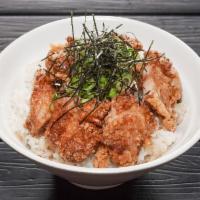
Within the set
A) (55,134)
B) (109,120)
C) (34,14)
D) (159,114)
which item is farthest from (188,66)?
(34,14)

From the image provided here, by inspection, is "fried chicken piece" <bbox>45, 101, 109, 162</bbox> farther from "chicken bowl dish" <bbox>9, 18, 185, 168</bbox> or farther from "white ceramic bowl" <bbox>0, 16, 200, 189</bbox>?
"white ceramic bowl" <bbox>0, 16, 200, 189</bbox>

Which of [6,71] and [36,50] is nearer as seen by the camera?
[6,71]

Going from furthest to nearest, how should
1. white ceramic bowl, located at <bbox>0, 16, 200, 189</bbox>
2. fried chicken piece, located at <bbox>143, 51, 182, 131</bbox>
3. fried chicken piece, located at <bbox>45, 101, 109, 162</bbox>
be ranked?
fried chicken piece, located at <bbox>143, 51, 182, 131</bbox> < fried chicken piece, located at <bbox>45, 101, 109, 162</bbox> < white ceramic bowl, located at <bbox>0, 16, 200, 189</bbox>

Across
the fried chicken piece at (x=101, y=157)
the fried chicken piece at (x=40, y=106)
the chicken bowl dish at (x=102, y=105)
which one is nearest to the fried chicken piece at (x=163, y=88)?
the chicken bowl dish at (x=102, y=105)

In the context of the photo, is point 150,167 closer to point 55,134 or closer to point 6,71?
point 55,134

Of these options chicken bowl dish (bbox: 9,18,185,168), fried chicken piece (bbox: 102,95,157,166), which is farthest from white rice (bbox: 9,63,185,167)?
fried chicken piece (bbox: 102,95,157,166)

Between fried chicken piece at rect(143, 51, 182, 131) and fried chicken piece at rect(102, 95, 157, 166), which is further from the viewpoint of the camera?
fried chicken piece at rect(143, 51, 182, 131)

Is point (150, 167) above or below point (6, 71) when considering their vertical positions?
below

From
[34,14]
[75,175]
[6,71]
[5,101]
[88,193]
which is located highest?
[34,14]
